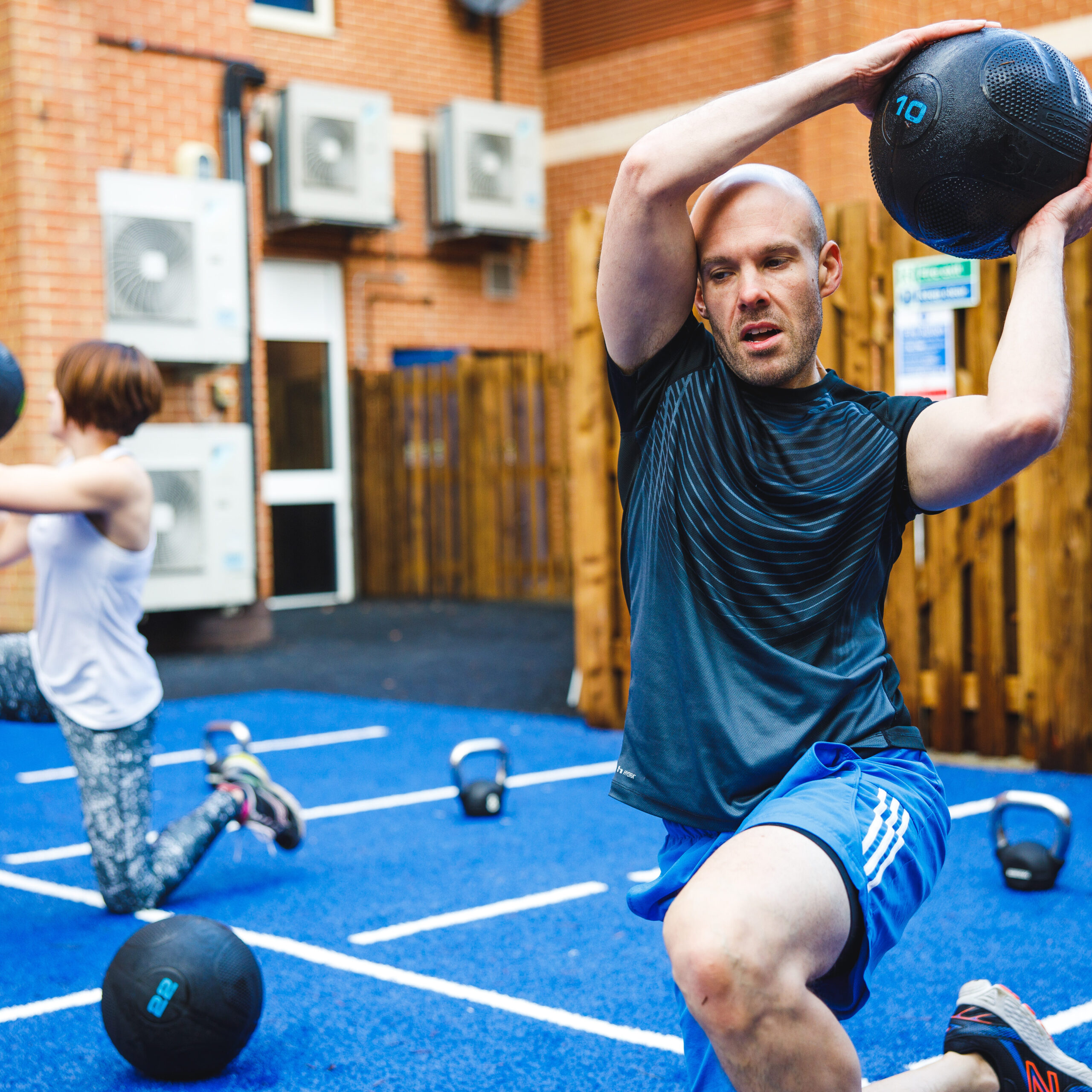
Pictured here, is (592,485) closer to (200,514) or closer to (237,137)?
(200,514)

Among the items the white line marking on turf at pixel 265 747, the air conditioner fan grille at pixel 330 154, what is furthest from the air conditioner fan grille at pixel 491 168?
the white line marking on turf at pixel 265 747

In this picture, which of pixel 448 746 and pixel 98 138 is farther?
pixel 98 138

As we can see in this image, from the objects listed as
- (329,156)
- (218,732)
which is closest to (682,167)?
(218,732)

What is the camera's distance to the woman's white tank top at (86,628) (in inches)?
167

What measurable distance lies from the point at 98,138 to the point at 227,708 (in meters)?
4.86

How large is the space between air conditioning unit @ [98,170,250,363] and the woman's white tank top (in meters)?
6.09

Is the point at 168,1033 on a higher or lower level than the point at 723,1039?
lower

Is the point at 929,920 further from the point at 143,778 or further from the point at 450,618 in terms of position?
the point at 450,618

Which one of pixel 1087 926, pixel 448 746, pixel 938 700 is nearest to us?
pixel 1087 926

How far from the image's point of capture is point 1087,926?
13.2ft

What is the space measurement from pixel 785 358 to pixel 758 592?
1.24ft

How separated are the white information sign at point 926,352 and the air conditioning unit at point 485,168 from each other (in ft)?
29.9

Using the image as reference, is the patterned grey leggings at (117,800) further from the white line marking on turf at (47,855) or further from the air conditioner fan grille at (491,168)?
the air conditioner fan grille at (491,168)

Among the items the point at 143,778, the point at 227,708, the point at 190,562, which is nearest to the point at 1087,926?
the point at 143,778
